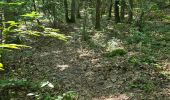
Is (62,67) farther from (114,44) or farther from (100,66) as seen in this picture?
(114,44)

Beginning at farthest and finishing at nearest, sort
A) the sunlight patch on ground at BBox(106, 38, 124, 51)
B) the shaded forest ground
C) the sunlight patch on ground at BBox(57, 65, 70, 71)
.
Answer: the sunlight patch on ground at BBox(106, 38, 124, 51)
the sunlight patch on ground at BBox(57, 65, 70, 71)
the shaded forest ground

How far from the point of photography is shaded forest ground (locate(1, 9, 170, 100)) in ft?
33.9

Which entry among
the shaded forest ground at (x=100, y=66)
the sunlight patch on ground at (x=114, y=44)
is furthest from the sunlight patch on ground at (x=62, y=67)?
the sunlight patch on ground at (x=114, y=44)

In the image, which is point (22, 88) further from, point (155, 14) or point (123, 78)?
point (155, 14)

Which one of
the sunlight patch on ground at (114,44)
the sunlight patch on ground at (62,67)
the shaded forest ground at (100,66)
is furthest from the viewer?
the sunlight patch on ground at (114,44)

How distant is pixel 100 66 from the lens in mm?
13039

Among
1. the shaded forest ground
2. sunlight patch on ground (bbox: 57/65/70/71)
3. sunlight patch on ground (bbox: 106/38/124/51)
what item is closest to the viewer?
the shaded forest ground

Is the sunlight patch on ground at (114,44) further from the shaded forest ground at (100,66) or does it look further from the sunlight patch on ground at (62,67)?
the sunlight patch on ground at (62,67)

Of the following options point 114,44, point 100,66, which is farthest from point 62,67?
point 114,44

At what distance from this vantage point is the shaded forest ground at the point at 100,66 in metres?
10.3

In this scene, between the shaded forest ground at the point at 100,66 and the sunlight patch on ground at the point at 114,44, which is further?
the sunlight patch on ground at the point at 114,44

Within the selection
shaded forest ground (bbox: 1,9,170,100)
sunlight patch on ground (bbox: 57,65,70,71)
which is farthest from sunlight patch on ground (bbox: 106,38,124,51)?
sunlight patch on ground (bbox: 57,65,70,71)

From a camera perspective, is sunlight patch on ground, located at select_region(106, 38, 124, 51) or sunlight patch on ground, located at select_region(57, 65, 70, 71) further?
sunlight patch on ground, located at select_region(106, 38, 124, 51)

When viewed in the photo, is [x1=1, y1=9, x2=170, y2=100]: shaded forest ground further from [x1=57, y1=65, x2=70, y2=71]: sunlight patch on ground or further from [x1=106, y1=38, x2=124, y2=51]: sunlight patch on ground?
[x1=106, y1=38, x2=124, y2=51]: sunlight patch on ground
